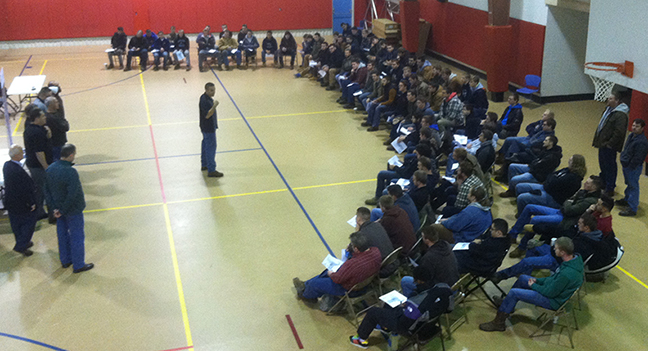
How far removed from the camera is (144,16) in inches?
982

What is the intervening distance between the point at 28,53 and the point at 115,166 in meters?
14.4

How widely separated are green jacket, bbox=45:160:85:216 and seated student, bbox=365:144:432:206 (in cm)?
459

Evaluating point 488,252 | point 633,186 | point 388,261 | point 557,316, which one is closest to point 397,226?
point 388,261

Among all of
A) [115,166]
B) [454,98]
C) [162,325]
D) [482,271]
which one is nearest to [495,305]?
[482,271]

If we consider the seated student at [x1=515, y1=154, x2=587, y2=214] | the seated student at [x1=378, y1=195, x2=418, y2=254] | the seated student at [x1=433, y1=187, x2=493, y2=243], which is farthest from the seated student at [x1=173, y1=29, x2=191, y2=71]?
the seated student at [x1=433, y1=187, x2=493, y2=243]

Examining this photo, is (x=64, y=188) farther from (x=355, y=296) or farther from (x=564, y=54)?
(x=564, y=54)

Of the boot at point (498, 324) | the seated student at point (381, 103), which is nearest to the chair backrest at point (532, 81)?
the seated student at point (381, 103)

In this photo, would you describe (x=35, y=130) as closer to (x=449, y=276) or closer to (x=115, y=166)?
(x=115, y=166)

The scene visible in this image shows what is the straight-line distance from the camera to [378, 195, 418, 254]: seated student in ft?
23.5

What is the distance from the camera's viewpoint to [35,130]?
8.58m

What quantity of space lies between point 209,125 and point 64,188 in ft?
12.1

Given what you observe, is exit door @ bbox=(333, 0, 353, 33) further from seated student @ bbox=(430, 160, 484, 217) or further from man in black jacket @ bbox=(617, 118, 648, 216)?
seated student @ bbox=(430, 160, 484, 217)

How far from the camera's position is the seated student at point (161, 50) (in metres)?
20.2

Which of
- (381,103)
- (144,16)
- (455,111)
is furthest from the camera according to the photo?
(144,16)
